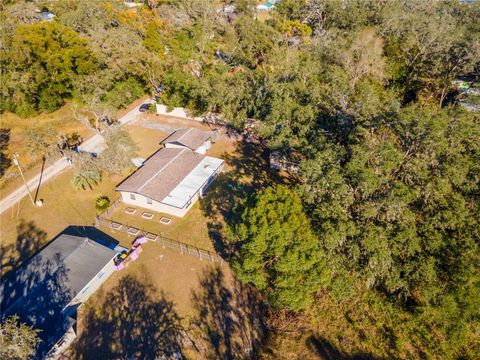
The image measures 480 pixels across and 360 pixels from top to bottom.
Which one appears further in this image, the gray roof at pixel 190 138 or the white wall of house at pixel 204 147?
the white wall of house at pixel 204 147

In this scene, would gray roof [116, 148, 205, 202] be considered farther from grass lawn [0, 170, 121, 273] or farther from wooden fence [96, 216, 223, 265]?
grass lawn [0, 170, 121, 273]

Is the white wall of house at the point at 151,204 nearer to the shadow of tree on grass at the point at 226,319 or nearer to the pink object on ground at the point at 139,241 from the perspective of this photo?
the pink object on ground at the point at 139,241

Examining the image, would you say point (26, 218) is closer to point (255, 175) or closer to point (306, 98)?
point (255, 175)

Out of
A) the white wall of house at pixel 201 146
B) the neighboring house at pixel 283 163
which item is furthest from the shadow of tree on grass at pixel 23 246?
the neighboring house at pixel 283 163

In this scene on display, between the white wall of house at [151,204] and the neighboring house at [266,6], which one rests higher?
the neighboring house at [266,6]

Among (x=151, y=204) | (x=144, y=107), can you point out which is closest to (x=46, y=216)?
(x=151, y=204)

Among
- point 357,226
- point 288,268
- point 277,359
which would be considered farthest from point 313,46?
point 277,359

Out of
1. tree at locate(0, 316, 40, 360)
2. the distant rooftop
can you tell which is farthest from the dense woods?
tree at locate(0, 316, 40, 360)
